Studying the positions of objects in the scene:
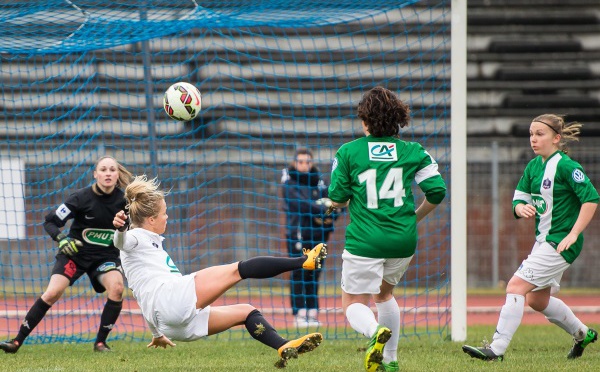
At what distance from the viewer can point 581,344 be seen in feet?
21.6

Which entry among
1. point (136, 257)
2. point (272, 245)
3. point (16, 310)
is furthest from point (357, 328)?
point (272, 245)

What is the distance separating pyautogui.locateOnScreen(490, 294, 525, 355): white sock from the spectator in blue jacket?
318 centimetres

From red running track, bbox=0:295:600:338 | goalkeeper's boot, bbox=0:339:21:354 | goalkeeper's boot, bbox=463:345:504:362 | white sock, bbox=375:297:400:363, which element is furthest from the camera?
red running track, bbox=0:295:600:338

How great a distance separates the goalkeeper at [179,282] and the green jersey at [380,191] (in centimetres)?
33

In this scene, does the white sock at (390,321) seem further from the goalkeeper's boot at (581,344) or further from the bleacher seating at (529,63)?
the bleacher seating at (529,63)

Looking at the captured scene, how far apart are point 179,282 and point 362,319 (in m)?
1.12

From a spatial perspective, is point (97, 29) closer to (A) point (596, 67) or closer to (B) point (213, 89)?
(B) point (213, 89)

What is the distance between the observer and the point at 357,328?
5402 millimetres

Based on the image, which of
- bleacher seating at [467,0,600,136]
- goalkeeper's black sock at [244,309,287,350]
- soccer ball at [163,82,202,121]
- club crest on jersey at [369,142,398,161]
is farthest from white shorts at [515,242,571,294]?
bleacher seating at [467,0,600,136]

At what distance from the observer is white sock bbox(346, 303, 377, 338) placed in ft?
17.3

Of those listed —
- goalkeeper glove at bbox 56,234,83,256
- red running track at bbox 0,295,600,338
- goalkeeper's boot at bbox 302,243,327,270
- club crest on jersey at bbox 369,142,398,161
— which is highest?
club crest on jersey at bbox 369,142,398,161

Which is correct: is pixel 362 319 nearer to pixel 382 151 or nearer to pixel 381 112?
pixel 382 151

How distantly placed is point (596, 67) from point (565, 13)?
1119mm

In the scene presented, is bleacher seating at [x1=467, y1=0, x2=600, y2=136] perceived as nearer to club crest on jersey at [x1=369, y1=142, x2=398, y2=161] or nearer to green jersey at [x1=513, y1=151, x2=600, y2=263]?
green jersey at [x1=513, y1=151, x2=600, y2=263]
